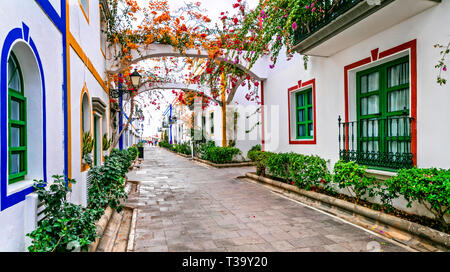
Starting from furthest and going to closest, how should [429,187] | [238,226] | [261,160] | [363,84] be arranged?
1. [261,160]
2. [363,84]
3. [238,226]
4. [429,187]

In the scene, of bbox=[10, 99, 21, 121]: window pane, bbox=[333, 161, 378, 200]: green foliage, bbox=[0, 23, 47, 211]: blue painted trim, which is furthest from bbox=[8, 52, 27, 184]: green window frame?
bbox=[333, 161, 378, 200]: green foliage

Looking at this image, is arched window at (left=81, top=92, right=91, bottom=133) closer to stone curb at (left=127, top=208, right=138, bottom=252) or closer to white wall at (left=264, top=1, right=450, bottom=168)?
stone curb at (left=127, top=208, right=138, bottom=252)

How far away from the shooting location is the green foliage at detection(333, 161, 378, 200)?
481 cm

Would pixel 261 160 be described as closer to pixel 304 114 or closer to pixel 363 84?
pixel 304 114

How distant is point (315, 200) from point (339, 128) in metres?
1.62

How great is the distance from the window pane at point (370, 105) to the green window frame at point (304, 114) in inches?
61.8

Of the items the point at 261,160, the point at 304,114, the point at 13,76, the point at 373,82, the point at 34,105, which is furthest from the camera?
the point at 261,160

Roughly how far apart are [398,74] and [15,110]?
5582mm

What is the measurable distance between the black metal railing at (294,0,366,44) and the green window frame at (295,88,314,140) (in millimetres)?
1750

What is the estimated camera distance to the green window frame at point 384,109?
470cm

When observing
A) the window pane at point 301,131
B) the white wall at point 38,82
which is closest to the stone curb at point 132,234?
the white wall at point 38,82

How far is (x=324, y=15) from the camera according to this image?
215 inches

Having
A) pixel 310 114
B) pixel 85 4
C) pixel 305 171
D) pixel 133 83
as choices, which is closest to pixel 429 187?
pixel 305 171
